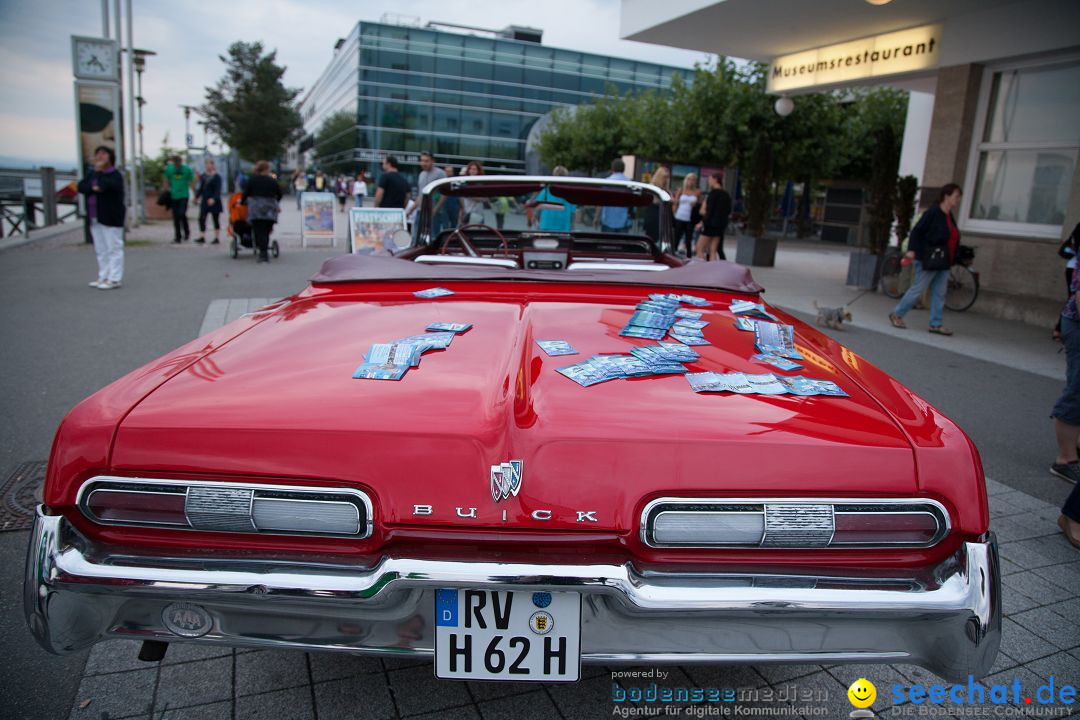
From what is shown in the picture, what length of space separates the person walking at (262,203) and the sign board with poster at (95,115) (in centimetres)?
411

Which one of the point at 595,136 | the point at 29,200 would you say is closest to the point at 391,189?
the point at 29,200

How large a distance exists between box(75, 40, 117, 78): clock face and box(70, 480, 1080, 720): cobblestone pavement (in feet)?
49.9

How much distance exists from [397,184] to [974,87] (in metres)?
9.27

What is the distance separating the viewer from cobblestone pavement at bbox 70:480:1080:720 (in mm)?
1983

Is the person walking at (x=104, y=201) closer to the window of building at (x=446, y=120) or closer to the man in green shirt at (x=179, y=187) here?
the man in green shirt at (x=179, y=187)

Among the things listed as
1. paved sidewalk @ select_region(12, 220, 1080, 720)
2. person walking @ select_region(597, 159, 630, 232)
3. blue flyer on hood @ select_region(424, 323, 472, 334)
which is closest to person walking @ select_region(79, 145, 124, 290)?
person walking @ select_region(597, 159, 630, 232)

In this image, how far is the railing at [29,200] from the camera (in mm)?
14703

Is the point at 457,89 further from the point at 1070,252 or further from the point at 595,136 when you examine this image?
the point at 1070,252

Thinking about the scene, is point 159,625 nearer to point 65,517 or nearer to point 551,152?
point 65,517

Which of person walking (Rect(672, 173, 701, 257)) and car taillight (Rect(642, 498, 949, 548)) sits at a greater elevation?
person walking (Rect(672, 173, 701, 257))

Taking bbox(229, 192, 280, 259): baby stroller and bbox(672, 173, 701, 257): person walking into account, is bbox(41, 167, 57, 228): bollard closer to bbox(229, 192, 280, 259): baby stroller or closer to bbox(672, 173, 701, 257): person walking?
bbox(229, 192, 280, 259): baby stroller

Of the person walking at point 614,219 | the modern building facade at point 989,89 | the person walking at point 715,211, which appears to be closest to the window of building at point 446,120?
the modern building facade at point 989,89

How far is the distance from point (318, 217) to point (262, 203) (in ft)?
10.4

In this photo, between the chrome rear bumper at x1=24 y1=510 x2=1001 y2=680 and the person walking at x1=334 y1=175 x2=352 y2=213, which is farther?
the person walking at x1=334 y1=175 x2=352 y2=213
